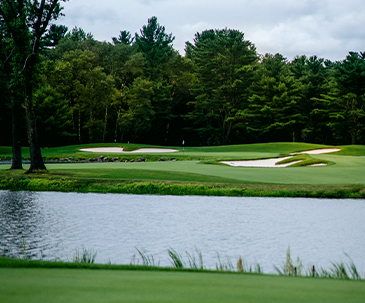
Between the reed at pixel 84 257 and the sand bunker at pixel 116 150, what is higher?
the sand bunker at pixel 116 150

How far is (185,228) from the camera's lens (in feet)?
33.7

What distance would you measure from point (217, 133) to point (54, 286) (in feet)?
207

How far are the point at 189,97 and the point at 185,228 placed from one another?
2309 inches

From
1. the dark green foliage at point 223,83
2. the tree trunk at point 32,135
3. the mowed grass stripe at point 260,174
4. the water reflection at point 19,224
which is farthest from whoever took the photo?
the dark green foliage at point 223,83

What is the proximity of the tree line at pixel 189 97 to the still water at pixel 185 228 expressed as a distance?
110 feet

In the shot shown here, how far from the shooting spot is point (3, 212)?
41.1 ft

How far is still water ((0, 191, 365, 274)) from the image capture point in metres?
7.89

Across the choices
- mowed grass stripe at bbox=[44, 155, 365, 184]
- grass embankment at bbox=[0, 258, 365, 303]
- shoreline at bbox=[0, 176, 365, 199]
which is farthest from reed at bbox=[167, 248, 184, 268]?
mowed grass stripe at bbox=[44, 155, 365, 184]

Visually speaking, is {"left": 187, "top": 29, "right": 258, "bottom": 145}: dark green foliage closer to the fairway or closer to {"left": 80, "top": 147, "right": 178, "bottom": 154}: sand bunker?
{"left": 80, "top": 147, "right": 178, "bottom": 154}: sand bunker

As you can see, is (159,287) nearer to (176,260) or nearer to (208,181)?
(176,260)

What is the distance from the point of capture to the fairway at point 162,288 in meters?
3.69

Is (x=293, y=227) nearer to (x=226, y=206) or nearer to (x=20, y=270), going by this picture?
(x=226, y=206)

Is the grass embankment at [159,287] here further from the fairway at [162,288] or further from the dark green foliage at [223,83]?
the dark green foliage at [223,83]

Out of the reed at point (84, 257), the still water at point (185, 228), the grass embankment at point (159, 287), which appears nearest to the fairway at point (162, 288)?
the grass embankment at point (159, 287)
